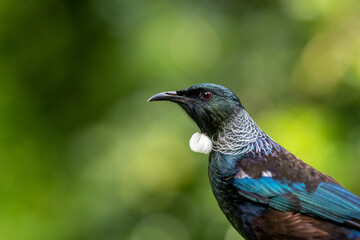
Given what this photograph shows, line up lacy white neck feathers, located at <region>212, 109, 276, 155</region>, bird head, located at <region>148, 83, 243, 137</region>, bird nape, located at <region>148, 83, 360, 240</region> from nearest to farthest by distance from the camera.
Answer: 1. bird nape, located at <region>148, 83, 360, 240</region>
2. lacy white neck feathers, located at <region>212, 109, 276, 155</region>
3. bird head, located at <region>148, 83, 243, 137</region>

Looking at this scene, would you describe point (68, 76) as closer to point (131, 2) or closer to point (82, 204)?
point (131, 2)

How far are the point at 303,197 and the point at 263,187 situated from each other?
0.24 metres

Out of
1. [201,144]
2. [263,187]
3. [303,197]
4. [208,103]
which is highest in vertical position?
[208,103]

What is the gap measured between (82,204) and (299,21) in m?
3.26

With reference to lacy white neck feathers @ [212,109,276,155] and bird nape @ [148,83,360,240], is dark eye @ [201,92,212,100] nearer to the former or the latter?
bird nape @ [148,83,360,240]

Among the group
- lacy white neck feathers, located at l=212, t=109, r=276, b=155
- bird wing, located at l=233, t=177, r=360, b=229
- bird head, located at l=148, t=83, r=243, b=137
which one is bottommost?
bird wing, located at l=233, t=177, r=360, b=229

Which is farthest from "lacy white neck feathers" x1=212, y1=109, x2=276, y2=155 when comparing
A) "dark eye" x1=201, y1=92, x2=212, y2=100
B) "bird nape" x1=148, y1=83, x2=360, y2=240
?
"dark eye" x1=201, y1=92, x2=212, y2=100

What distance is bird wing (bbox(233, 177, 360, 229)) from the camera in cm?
302

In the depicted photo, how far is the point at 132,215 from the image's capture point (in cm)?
602

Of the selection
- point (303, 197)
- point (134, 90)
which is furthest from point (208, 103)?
point (134, 90)

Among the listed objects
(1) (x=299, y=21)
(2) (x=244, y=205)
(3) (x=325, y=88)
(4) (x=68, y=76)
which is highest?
(4) (x=68, y=76)

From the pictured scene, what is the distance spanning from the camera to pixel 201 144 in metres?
3.33

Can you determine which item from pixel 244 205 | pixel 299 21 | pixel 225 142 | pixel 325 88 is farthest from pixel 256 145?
pixel 299 21

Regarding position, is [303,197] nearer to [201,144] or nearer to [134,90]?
[201,144]
